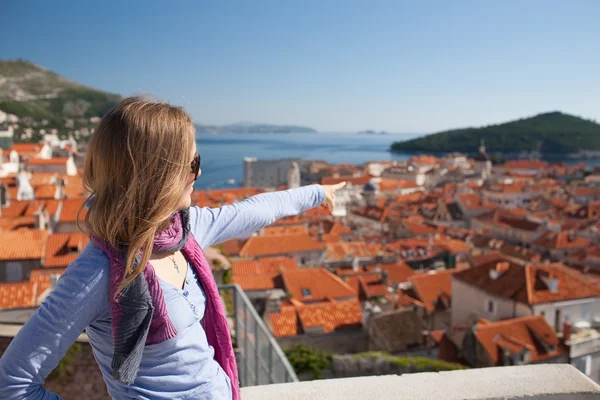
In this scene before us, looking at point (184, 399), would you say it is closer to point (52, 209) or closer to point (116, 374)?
point (116, 374)

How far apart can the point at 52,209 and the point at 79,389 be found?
13671mm

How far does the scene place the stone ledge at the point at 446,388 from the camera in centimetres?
135

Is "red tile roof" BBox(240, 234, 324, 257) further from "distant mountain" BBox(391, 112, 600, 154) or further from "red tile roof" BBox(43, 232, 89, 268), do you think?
"distant mountain" BBox(391, 112, 600, 154)

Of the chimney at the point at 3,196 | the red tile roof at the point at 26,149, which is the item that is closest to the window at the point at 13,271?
the chimney at the point at 3,196

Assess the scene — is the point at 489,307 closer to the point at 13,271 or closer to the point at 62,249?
the point at 62,249

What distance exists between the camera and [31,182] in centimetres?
2162

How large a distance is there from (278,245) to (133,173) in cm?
2233

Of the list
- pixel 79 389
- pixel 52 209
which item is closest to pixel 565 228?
pixel 52 209

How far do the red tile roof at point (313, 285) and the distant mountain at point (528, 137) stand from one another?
112m

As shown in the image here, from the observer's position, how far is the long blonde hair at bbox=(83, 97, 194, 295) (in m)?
0.91

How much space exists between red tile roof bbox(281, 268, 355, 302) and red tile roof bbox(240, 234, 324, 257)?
7.95 m

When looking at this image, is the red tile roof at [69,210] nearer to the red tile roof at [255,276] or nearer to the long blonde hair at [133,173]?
the red tile roof at [255,276]

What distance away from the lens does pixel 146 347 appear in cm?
97

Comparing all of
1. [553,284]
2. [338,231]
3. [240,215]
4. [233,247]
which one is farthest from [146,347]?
[338,231]
